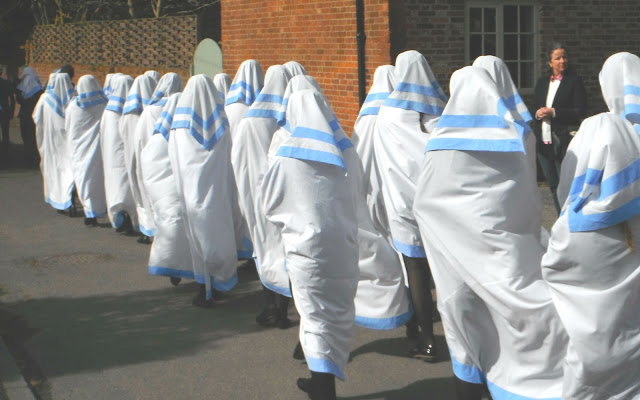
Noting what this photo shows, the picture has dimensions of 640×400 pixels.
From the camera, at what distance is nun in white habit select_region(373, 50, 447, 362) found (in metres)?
6.50

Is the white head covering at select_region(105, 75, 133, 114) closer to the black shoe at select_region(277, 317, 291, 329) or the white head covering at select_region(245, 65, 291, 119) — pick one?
the white head covering at select_region(245, 65, 291, 119)

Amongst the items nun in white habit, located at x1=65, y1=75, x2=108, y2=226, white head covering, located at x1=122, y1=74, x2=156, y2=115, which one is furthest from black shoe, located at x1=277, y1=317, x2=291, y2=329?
nun in white habit, located at x1=65, y1=75, x2=108, y2=226

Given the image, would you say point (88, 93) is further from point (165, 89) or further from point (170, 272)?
point (170, 272)

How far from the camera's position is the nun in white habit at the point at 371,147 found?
7102mm

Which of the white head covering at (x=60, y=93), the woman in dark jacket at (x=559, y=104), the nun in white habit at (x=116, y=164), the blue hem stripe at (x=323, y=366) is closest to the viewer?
the blue hem stripe at (x=323, y=366)

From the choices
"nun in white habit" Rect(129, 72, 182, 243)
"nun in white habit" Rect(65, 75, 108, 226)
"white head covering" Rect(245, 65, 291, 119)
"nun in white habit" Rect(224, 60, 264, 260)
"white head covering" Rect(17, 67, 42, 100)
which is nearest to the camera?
"white head covering" Rect(245, 65, 291, 119)

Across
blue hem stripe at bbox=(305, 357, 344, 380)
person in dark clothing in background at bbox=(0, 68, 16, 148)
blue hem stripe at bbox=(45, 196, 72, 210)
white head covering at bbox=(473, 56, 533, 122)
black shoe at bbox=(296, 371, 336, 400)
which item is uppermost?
white head covering at bbox=(473, 56, 533, 122)

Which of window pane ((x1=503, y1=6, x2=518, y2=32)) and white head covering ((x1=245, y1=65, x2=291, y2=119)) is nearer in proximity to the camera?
white head covering ((x1=245, y1=65, x2=291, y2=119))

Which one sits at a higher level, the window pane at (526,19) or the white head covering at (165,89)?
the window pane at (526,19)

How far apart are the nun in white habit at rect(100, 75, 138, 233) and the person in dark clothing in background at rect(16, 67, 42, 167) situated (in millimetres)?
7498

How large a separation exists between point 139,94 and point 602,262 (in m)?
7.50

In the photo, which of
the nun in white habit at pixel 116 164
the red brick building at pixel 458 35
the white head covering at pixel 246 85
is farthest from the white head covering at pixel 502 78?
the nun in white habit at pixel 116 164

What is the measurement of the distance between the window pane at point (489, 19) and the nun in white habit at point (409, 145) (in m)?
6.41

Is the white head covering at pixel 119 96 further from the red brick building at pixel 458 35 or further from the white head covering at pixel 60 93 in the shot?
the red brick building at pixel 458 35
